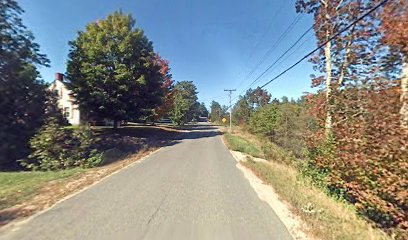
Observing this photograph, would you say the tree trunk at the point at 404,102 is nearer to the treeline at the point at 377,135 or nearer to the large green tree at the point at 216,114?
the treeline at the point at 377,135

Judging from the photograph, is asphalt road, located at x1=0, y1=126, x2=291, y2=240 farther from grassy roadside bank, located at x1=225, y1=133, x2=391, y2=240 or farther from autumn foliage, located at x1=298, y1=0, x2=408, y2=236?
autumn foliage, located at x1=298, y1=0, x2=408, y2=236

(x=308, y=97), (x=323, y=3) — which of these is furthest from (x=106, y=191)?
(x=323, y=3)

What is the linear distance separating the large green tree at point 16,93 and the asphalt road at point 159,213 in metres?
9.69

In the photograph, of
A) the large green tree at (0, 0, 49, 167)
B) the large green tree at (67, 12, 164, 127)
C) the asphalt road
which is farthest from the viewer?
the large green tree at (67, 12, 164, 127)

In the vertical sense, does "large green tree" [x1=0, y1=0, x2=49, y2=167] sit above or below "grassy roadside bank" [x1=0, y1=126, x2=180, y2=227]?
above

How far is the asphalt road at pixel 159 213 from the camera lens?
5.24 m

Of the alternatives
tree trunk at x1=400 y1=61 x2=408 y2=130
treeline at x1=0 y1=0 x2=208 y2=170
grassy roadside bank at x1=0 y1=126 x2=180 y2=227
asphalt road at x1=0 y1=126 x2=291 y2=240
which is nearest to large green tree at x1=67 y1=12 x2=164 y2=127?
treeline at x1=0 y1=0 x2=208 y2=170

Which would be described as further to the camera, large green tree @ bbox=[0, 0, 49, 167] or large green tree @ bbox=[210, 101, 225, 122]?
large green tree @ bbox=[210, 101, 225, 122]

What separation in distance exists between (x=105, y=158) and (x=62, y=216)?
9650 mm

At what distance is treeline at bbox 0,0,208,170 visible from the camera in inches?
551

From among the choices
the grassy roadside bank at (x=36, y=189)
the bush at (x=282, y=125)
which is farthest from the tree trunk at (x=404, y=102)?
the bush at (x=282, y=125)

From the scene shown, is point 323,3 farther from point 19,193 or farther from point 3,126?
point 3,126

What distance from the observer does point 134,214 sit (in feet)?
20.7

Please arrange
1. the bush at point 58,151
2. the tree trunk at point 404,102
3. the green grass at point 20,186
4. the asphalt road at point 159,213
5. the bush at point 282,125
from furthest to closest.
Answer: the bush at point 282,125
the bush at point 58,151
the green grass at point 20,186
the tree trunk at point 404,102
the asphalt road at point 159,213
